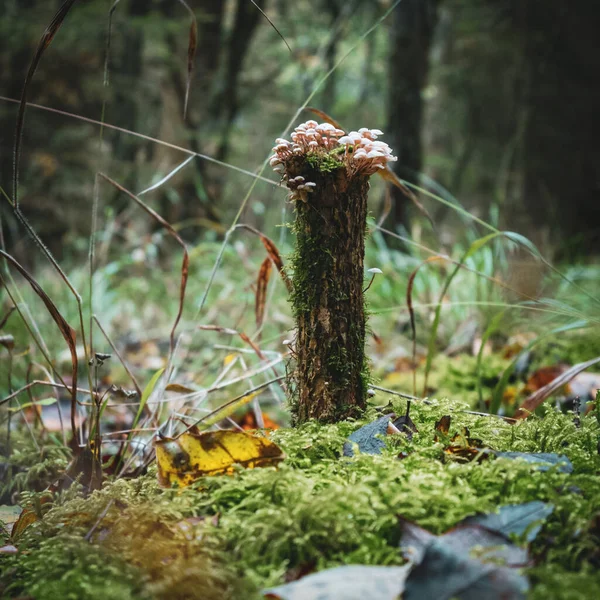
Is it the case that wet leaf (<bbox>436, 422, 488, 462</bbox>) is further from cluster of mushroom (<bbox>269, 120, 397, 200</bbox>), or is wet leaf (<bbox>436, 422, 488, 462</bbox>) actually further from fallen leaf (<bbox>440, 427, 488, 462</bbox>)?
cluster of mushroom (<bbox>269, 120, 397, 200</bbox>)

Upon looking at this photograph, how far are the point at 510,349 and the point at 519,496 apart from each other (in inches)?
76.3

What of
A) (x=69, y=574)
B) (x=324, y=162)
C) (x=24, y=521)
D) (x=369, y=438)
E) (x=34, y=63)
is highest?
(x=34, y=63)

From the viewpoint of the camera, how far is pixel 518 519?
777mm

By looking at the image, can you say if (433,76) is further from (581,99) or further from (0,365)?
(0,365)

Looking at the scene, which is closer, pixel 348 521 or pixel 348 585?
pixel 348 585

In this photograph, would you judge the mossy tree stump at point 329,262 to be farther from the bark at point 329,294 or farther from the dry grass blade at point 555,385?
the dry grass blade at point 555,385

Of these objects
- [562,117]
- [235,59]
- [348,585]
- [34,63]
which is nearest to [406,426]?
[348,585]

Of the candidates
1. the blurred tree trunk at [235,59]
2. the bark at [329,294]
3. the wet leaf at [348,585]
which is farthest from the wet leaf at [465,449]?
the blurred tree trunk at [235,59]

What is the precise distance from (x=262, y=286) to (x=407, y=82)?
11.6 feet

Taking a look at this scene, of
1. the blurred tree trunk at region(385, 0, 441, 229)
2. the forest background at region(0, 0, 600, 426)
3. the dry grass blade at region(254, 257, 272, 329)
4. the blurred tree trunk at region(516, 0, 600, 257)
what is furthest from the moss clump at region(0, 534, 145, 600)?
the blurred tree trunk at region(516, 0, 600, 257)

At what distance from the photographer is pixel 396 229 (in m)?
4.21

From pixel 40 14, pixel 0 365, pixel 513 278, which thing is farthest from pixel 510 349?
pixel 40 14

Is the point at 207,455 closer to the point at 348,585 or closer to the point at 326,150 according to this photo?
the point at 348,585

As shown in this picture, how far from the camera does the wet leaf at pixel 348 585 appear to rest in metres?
0.65
